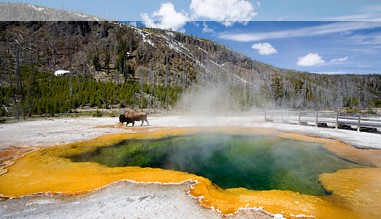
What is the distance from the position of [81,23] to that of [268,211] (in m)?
129

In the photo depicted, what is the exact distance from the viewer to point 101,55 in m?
105

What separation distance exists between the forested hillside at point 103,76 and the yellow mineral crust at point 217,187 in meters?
30.6

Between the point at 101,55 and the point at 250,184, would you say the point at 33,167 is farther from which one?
the point at 101,55

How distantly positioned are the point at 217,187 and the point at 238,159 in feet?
17.7

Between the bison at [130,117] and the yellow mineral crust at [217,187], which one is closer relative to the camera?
the yellow mineral crust at [217,187]

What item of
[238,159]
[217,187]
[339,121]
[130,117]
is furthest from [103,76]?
[217,187]

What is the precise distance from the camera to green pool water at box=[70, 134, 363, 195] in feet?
36.0

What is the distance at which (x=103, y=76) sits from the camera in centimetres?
8612

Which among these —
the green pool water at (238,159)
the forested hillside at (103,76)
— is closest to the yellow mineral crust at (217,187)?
the green pool water at (238,159)

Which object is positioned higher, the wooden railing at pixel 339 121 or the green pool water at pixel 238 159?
the wooden railing at pixel 339 121

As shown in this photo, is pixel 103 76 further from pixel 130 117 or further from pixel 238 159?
pixel 238 159

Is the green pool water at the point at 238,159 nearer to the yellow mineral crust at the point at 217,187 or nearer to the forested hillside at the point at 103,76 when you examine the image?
the yellow mineral crust at the point at 217,187

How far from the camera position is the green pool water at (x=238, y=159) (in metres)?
11.0

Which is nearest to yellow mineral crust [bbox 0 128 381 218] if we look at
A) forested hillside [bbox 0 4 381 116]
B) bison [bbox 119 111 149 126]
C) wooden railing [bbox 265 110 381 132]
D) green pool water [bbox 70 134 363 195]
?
green pool water [bbox 70 134 363 195]
